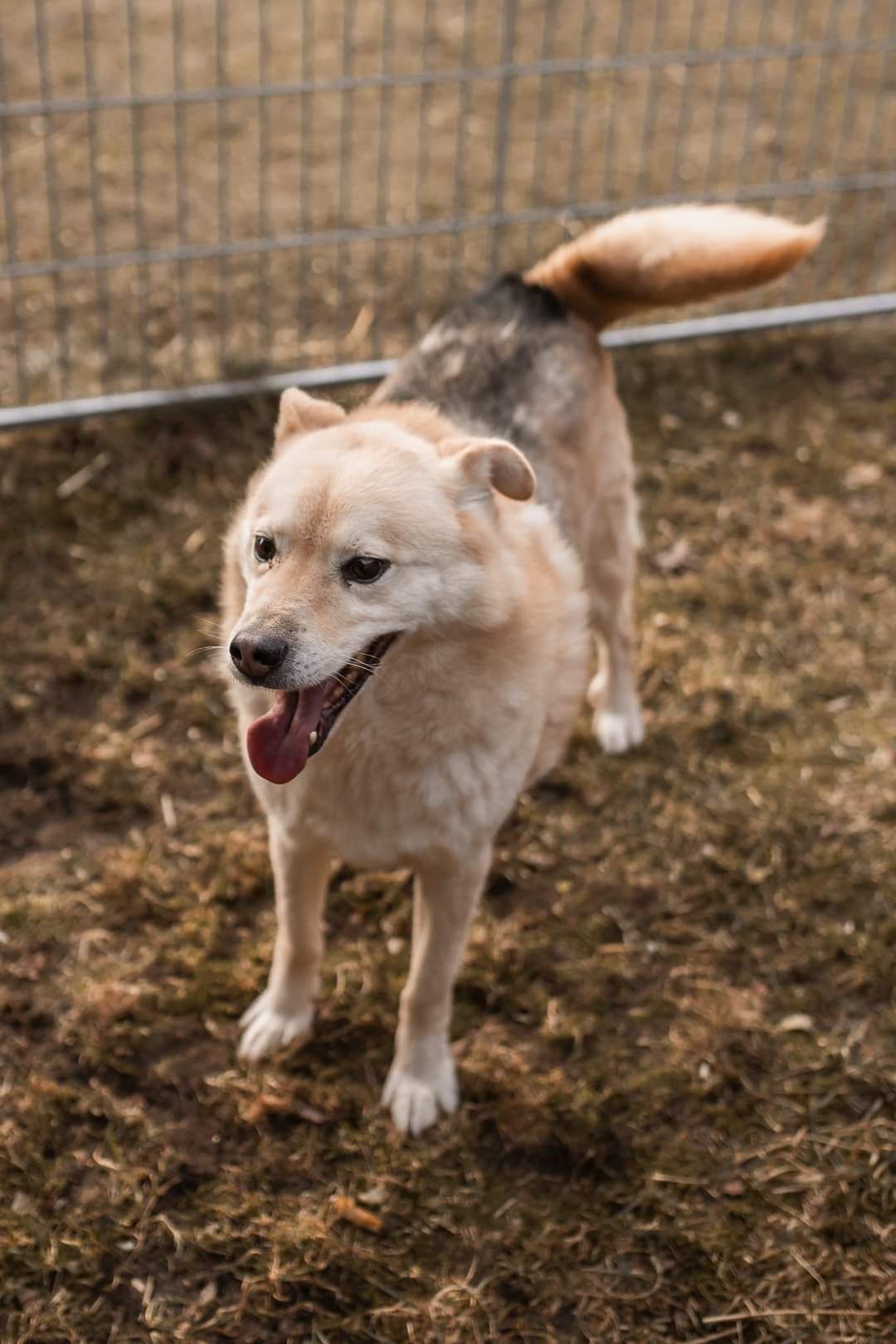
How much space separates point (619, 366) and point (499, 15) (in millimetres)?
3363

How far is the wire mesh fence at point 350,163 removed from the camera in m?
4.81

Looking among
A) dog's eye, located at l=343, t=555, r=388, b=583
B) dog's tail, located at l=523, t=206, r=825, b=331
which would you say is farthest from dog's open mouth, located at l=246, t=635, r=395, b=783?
dog's tail, located at l=523, t=206, r=825, b=331

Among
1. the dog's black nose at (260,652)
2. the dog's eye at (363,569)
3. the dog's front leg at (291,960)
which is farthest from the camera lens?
the dog's front leg at (291,960)

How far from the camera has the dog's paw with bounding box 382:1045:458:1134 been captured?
2.83m

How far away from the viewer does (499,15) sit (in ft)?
24.4

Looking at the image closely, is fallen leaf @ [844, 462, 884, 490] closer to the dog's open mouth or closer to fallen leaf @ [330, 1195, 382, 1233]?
the dog's open mouth

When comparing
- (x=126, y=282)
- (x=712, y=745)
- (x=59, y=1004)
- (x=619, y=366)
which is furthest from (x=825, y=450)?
(x=59, y=1004)

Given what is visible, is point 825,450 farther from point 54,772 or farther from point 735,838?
point 54,772

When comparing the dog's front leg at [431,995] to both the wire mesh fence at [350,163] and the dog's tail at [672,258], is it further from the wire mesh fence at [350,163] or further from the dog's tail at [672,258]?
the wire mesh fence at [350,163]

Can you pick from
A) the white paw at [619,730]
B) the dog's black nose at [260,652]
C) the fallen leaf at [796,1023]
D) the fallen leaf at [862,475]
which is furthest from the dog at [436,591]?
the fallen leaf at [862,475]

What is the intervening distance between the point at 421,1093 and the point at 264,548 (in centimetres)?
129

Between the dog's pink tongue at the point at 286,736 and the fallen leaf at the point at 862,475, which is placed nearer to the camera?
the dog's pink tongue at the point at 286,736

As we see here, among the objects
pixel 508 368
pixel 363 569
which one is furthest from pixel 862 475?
pixel 363 569

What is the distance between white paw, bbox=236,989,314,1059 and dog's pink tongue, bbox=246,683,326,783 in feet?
2.96
